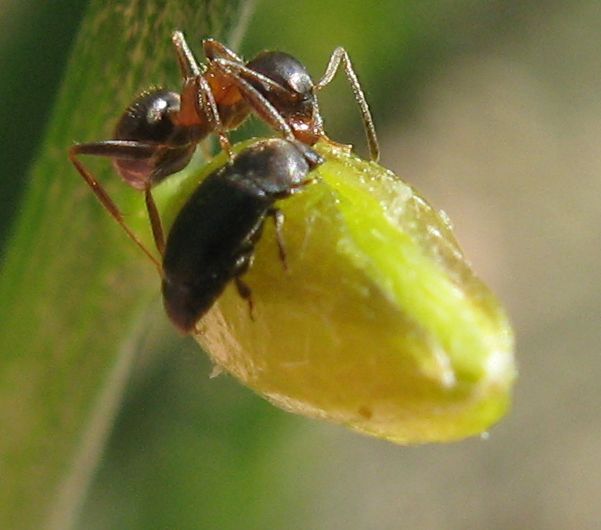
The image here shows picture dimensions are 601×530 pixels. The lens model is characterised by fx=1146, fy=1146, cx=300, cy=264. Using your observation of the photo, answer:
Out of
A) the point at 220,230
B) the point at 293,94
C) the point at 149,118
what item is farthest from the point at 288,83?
the point at 220,230

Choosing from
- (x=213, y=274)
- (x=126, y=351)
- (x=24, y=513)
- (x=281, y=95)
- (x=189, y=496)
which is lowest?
(x=189, y=496)

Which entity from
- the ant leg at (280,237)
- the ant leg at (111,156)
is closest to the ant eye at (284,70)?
the ant leg at (111,156)

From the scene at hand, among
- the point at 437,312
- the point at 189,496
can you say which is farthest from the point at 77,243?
the point at 189,496

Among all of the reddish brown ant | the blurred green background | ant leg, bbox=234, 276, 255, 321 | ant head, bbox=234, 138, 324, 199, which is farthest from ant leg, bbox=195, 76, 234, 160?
the blurred green background

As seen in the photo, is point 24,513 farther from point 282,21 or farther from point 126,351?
point 282,21

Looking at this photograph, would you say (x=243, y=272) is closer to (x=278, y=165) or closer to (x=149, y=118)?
(x=278, y=165)

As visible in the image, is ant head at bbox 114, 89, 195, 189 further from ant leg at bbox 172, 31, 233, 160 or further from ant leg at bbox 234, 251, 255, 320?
ant leg at bbox 234, 251, 255, 320
